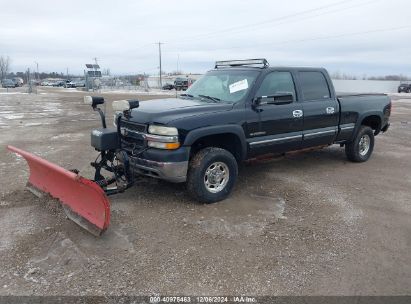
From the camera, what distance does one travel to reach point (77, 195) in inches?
189

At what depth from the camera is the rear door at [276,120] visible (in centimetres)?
606

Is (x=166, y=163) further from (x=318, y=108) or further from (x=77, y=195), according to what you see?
(x=318, y=108)

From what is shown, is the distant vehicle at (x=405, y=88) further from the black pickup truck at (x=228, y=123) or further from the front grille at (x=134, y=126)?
the front grille at (x=134, y=126)

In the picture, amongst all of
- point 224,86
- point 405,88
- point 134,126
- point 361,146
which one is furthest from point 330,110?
point 405,88

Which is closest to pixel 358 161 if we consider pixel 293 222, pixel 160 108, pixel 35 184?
pixel 293 222

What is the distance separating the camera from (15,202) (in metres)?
5.62

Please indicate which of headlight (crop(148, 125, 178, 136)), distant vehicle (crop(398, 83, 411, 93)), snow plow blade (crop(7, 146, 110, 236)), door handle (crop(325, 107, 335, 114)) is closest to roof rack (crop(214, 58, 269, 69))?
door handle (crop(325, 107, 335, 114))

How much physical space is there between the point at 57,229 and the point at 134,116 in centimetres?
174

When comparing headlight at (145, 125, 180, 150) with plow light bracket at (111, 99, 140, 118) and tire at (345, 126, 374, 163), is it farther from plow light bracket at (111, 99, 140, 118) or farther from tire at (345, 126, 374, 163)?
tire at (345, 126, 374, 163)

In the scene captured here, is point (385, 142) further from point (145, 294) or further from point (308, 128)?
point (145, 294)

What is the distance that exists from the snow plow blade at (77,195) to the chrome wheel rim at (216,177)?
1.59m

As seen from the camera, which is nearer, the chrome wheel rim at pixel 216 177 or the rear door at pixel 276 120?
the chrome wheel rim at pixel 216 177

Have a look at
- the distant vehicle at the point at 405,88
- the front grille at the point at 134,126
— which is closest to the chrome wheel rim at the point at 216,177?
the front grille at the point at 134,126

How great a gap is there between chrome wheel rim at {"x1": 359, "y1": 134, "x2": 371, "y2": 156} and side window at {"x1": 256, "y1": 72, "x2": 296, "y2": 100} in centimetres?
250
